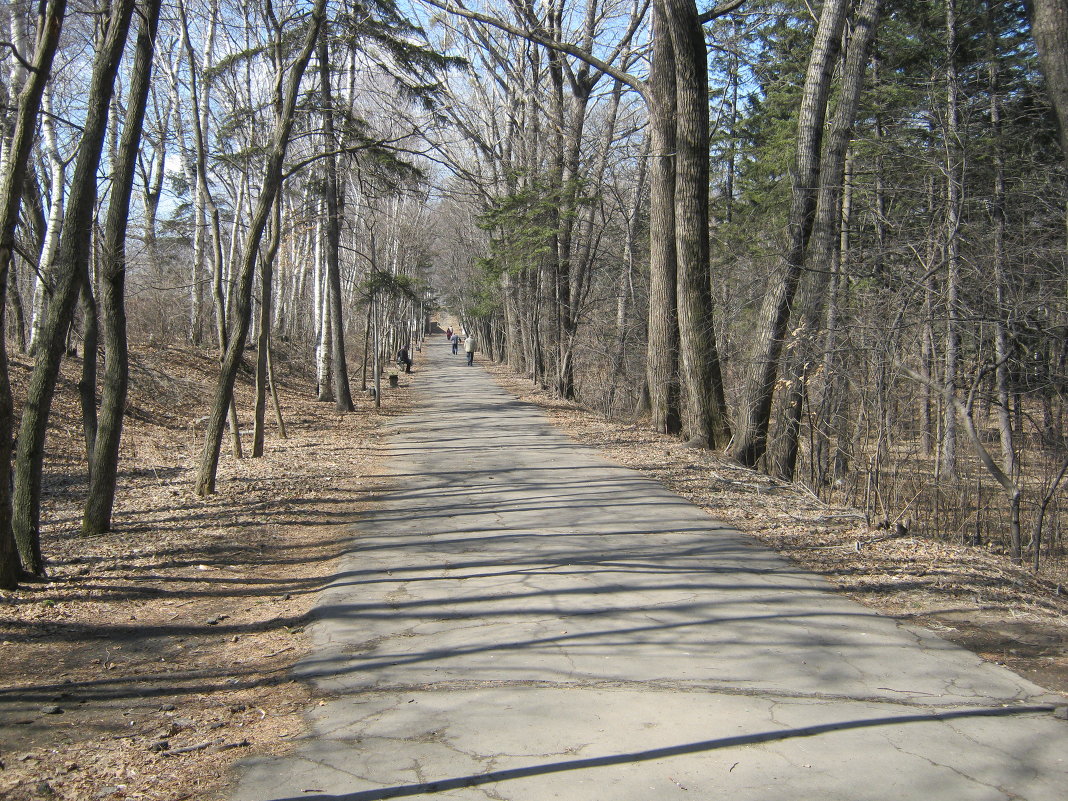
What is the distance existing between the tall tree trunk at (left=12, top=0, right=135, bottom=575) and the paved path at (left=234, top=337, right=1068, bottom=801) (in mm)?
2457

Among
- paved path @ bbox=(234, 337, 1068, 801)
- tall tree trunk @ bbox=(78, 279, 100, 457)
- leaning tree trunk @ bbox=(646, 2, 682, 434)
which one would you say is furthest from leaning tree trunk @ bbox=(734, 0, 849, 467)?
tall tree trunk @ bbox=(78, 279, 100, 457)

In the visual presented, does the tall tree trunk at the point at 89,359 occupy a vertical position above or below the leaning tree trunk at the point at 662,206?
below

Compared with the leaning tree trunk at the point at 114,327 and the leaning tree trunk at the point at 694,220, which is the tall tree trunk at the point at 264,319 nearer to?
the leaning tree trunk at the point at 114,327

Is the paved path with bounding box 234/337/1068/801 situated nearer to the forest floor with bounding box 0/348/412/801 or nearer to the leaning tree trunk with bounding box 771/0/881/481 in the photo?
the forest floor with bounding box 0/348/412/801

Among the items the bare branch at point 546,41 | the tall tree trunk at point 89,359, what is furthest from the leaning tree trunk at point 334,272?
the tall tree trunk at point 89,359

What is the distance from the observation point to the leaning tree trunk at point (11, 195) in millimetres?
5844

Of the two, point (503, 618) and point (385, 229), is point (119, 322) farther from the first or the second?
point (385, 229)

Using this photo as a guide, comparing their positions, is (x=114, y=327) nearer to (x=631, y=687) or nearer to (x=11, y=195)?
(x=11, y=195)

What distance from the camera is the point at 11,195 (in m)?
5.89

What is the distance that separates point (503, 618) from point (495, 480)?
5.48 meters

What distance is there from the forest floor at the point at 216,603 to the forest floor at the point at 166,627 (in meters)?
0.02

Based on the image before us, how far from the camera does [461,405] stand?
23.5 m

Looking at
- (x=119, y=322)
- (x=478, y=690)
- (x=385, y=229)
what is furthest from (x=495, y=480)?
(x=385, y=229)

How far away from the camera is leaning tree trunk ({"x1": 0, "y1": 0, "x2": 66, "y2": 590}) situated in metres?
5.84
